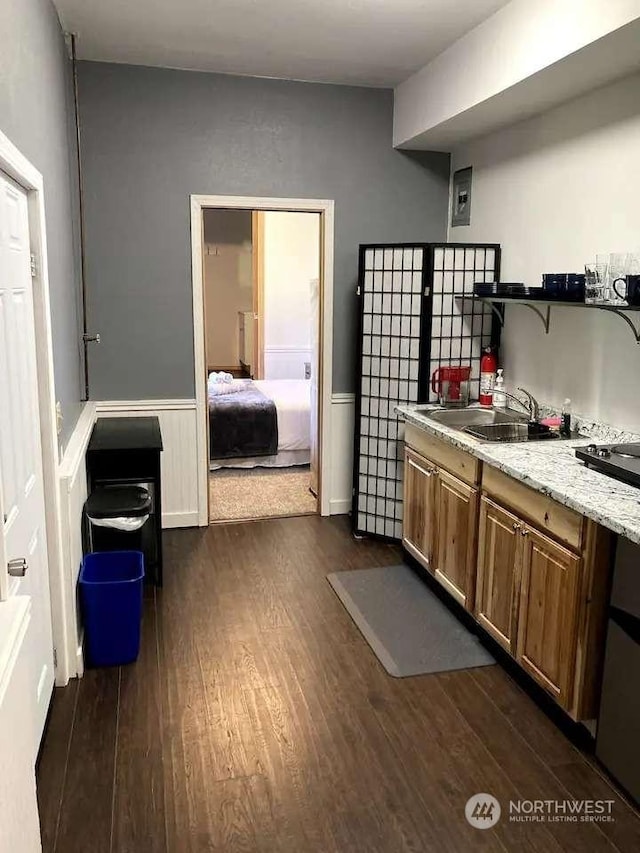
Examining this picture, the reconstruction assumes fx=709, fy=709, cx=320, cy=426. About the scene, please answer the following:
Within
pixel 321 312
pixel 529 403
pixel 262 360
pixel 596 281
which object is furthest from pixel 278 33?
pixel 262 360

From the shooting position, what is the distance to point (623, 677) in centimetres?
218

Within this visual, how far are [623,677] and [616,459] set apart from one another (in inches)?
30.8

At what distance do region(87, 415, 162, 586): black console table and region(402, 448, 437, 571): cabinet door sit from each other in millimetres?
1329

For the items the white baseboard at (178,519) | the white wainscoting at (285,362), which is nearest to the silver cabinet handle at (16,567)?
the white baseboard at (178,519)

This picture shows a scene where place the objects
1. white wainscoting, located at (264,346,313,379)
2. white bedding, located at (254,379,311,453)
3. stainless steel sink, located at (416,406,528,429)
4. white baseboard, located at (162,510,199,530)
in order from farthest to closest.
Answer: white wainscoting, located at (264,346,313,379) < white bedding, located at (254,379,311,453) < white baseboard, located at (162,510,199,530) < stainless steel sink, located at (416,406,528,429)

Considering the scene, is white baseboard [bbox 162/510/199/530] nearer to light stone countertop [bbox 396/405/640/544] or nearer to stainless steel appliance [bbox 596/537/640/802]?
light stone countertop [bbox 396/405/640/544]

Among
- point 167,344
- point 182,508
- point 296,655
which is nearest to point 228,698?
point 296,655

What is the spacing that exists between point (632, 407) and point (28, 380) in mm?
2346

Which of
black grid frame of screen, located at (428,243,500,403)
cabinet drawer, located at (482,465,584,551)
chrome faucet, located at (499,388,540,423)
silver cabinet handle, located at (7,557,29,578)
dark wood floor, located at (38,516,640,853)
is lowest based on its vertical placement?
dark wood floor, located at (38,516,640,853)

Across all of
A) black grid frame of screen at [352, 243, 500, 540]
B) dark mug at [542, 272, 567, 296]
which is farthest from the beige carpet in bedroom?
dark mug at [542, 272, 567, 296]

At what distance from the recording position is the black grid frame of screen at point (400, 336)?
394 cm

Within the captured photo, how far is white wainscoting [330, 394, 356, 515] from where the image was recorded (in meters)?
4.72

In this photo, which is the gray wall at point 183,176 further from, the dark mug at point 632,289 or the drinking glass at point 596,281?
the dark mug at point 632,289

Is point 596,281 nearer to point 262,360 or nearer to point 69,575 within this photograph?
point 69,575
